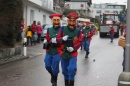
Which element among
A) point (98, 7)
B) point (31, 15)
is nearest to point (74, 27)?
point (31, 15)

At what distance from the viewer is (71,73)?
8555mm

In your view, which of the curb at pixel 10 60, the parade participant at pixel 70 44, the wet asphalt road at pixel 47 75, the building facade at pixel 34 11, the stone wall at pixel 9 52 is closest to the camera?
the parade participant at pixel 70 44

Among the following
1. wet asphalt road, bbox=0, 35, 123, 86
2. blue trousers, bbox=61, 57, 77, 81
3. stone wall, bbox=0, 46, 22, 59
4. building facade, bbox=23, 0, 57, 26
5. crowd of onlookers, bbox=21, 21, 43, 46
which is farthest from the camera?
building facade, bbox=23, 0, 57, 26

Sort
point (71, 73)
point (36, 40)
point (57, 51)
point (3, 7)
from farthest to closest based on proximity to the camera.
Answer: point (36, 40), point (3, 7), point (57, 51), point (71, 73)

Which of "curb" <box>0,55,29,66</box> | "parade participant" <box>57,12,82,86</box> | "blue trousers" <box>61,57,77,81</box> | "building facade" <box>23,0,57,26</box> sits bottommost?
"curb" <box>0,55,29,66</box>

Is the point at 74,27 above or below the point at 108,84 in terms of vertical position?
above

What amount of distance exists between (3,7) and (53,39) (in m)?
8.92

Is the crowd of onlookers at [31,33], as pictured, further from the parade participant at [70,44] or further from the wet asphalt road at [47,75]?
the parade participant at [70,44]

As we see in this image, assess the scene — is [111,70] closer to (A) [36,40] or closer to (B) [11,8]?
(B) [11,8]

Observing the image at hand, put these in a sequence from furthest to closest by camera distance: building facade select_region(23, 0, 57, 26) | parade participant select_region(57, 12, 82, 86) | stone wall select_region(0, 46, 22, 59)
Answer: building facade select_region(23, 0, 57, 26) → stone wall select_region(0, 46, 22, 59) → parade participant select_region(57, 12, 82, 86)

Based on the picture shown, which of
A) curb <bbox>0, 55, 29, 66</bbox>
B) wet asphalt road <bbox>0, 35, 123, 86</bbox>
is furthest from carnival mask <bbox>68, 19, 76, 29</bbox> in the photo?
curb <bbox>0, 55, 29, 66</bbox>

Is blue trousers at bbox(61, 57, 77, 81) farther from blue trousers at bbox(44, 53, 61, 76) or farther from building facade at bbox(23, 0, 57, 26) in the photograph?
building facade at bbox(23, 0, 57, 26)

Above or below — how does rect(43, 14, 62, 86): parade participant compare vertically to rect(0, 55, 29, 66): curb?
above

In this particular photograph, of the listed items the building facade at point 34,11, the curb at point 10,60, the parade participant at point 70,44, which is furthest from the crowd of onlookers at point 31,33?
the parade participant at point 70,44
